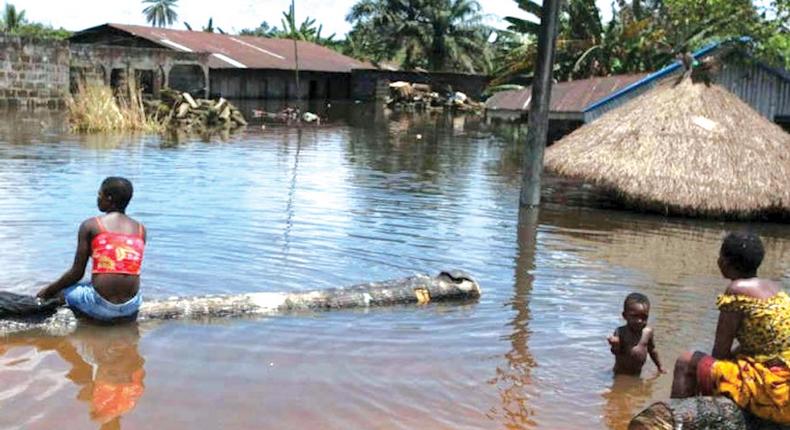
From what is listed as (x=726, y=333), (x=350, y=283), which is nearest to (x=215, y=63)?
(x=350, y=283)

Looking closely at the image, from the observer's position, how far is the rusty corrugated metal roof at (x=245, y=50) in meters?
41.5

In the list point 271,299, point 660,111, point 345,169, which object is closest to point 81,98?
point 345,169

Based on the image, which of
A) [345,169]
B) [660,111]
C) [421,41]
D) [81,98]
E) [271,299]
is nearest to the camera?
[271,299]

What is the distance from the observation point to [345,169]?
17.2 meters

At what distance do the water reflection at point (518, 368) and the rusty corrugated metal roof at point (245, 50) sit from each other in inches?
1326

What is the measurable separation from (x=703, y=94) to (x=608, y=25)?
19.5 meters

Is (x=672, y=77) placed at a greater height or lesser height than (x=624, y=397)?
greater

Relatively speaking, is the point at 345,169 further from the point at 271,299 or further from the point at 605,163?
the point at 271,299

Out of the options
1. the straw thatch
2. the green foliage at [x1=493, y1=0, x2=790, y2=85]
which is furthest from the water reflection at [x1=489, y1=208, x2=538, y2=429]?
the green foliage at [x1=493, y1=0, x2=790, y2=85]

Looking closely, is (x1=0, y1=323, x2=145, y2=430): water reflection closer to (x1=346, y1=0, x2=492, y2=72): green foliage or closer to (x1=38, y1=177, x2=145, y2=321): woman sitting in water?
(x1=38, y1=177, x2=145, y2=321): woman sitting in water

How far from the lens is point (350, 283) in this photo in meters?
8.09

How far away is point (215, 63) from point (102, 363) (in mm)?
36482

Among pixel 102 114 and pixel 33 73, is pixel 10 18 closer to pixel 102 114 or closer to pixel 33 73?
pixel 33 73

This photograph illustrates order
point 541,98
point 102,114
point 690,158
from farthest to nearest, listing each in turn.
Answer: point 102,114 < point 690,158 < point 541,98
